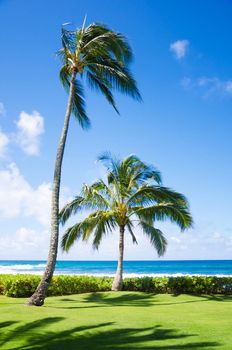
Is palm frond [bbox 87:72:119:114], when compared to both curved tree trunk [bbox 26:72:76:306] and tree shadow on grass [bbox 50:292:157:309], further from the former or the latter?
tree shadow on grass [bbox 50:292:157:309]

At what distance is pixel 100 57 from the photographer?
1614 cm

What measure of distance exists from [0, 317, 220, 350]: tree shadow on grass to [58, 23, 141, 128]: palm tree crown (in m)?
9.48

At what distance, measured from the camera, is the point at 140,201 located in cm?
1995

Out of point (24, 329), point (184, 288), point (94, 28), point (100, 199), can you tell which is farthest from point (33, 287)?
point (94, 28)

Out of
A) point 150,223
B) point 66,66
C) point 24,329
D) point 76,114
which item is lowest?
point 24,329

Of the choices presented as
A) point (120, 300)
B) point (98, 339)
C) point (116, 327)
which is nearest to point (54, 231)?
point (120, 300)

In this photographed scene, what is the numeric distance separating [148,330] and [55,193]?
6.53 metres

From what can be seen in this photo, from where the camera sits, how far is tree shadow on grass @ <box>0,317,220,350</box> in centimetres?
775

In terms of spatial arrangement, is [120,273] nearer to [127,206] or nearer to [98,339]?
[127,206]

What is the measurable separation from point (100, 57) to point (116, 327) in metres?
10.4

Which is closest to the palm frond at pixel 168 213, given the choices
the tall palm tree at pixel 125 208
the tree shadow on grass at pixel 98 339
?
the tall palm tree at pixel 125 208

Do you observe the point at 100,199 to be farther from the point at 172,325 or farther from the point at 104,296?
the point at 172,325

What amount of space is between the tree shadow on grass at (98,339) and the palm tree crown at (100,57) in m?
9.48

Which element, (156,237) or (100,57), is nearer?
(100,57)
